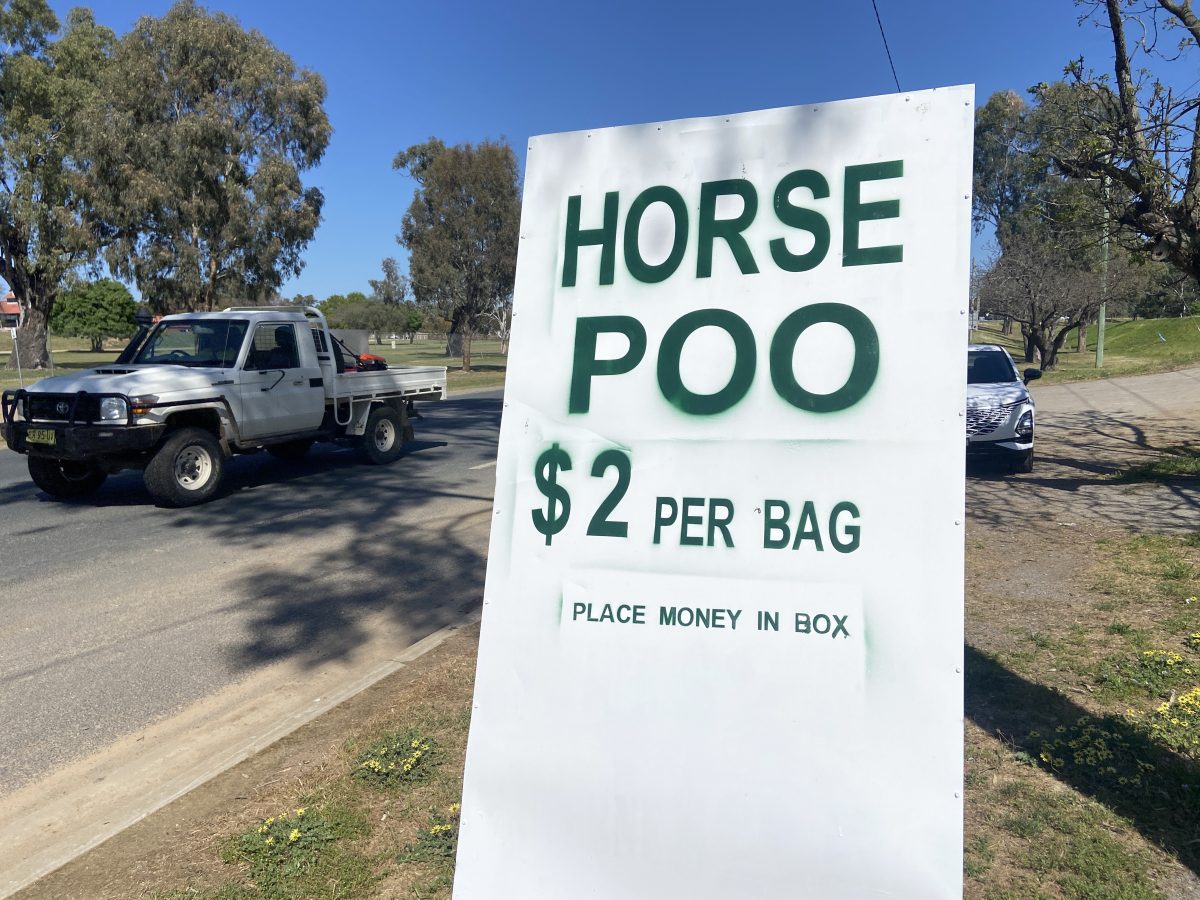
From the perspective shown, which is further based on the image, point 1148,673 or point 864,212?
point 1148,673

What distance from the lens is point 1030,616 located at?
17.8 feet

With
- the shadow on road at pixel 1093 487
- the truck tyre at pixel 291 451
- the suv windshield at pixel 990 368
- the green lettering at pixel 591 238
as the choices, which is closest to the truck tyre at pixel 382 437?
the truck tyre at pixel 291 451

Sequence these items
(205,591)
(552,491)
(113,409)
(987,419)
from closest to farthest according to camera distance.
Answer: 1. (552,491)
2. (205,591)
3. (113,409)
4. (987,419)

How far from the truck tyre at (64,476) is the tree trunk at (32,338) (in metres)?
29.6

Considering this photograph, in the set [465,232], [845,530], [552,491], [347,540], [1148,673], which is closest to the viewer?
[845,530]

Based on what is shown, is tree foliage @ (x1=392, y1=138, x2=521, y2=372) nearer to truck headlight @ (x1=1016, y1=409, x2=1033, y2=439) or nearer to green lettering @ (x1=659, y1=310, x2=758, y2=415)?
truck headlight @ (x1=1016, y1=409, x2=1033, y2=439)

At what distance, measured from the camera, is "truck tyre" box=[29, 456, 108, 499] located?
9.73 meters

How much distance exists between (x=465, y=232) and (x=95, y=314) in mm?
40541

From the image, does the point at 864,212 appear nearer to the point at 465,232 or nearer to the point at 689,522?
the point at 689,522

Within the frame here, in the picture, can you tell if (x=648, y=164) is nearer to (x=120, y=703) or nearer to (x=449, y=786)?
(x=449, y=786)

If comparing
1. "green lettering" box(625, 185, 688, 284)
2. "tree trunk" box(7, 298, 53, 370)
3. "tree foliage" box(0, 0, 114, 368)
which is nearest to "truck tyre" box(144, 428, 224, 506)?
"green lettering" box(625, 185, 688, 284)

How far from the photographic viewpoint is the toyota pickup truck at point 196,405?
356 inches

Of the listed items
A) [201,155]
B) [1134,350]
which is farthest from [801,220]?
[1134,350]

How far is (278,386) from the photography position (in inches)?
415
